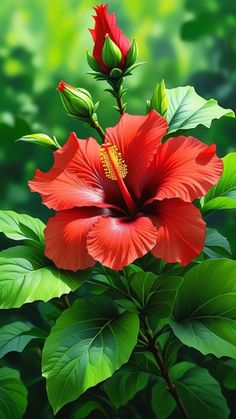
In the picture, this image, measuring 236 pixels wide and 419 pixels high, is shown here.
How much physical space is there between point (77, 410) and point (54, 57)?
2.10 feet

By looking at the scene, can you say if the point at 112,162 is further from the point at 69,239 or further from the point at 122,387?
the point at 122,387

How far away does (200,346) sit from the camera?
2.42 feet

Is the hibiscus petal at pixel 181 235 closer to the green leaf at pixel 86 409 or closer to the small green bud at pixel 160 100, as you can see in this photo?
the small green bud at pixel 160 100

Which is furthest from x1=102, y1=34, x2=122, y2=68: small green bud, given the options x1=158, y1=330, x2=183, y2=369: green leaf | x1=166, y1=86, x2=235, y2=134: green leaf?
Answer: x1=158, y1=330, x2=183, y2=369: green leaf

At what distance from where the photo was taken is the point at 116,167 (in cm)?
77

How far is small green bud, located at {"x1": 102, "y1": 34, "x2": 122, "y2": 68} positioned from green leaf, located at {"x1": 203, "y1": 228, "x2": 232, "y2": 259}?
0.24m

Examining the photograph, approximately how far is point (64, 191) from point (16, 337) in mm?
216

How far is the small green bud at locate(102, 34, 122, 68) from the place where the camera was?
0.77 metres

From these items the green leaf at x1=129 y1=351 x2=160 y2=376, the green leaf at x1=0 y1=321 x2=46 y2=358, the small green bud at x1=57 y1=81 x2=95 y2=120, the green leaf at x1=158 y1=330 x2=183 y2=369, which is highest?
the small green bud at x1=57 y1=81 x2=95 y2=120

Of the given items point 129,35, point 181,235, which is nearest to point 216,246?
point 181,235

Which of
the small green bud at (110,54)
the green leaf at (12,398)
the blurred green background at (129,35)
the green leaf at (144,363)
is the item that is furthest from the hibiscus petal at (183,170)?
the blurred green background at (129,35)

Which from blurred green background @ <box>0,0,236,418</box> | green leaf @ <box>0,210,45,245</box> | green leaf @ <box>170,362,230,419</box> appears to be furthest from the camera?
blurred green background @ <box>0,0,236,418</box>

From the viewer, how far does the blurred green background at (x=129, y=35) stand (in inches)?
50.6

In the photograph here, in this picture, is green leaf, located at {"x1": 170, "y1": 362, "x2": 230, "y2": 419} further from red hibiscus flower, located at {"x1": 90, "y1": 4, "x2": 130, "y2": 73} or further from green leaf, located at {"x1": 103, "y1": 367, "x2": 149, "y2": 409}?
red hibiscus flower, located at {"x1": 90, "y1": 4, "x2": 130, "y2": 73}
